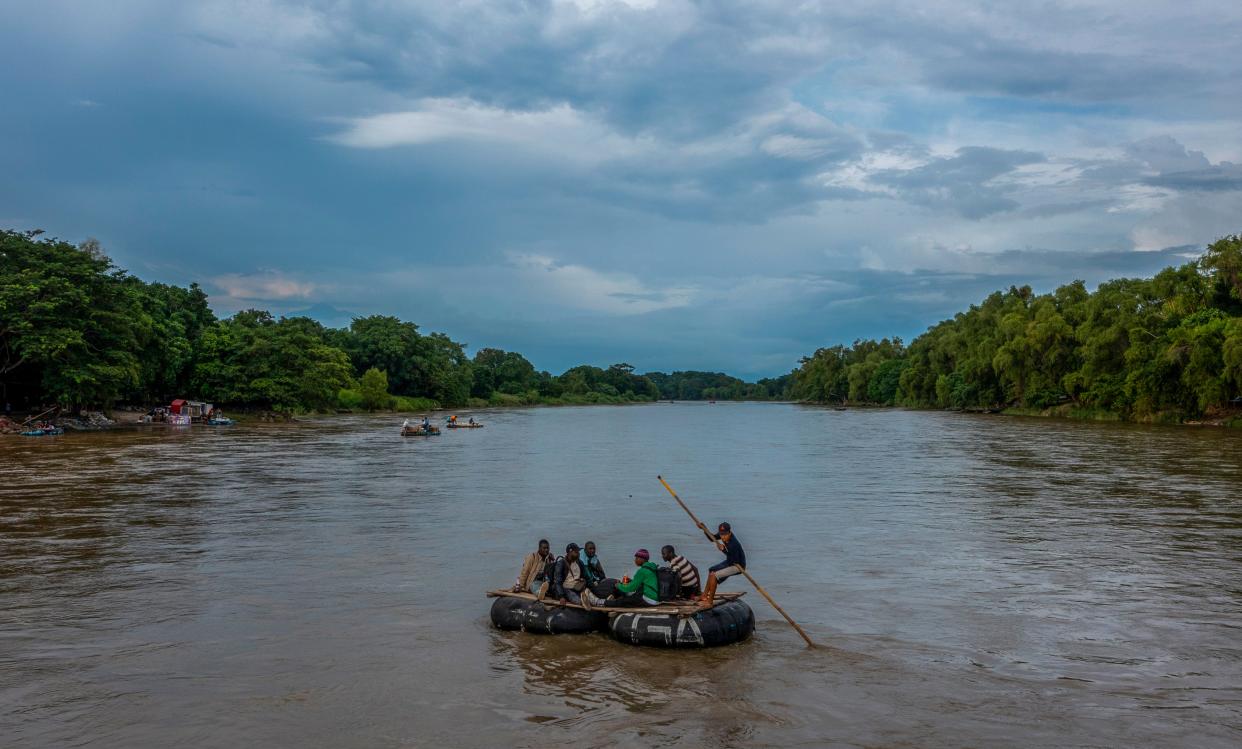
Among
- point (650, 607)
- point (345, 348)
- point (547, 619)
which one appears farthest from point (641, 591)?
point (345, 348)

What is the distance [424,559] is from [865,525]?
522 inches

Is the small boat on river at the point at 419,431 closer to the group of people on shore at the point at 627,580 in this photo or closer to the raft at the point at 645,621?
the group of people on shore at the point at 627,580

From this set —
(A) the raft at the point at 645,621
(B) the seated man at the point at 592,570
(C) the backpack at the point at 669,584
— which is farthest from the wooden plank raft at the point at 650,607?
(B) the seated man at the point at 592,570

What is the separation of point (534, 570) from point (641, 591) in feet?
6.82

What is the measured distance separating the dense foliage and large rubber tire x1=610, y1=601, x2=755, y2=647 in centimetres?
Result: 6432

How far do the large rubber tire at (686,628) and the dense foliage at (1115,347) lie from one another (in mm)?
64321

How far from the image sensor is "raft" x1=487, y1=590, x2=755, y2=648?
1309 cm

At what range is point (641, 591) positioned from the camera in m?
13.9

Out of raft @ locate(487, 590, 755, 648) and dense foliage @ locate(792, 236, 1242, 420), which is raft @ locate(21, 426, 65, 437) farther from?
dense foliage @ locate(792, 236, 1242, 420)

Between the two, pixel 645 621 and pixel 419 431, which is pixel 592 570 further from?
pixel 419 431

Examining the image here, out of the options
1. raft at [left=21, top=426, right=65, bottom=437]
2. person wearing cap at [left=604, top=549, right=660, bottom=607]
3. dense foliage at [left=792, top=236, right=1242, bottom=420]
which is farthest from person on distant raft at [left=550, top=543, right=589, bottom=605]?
dense foliage at [left=792, top=236, right=1242, bottom=420]

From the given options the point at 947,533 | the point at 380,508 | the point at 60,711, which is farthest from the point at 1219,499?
the point at 60,711

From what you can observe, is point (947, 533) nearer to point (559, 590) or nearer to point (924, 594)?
point (924, 594)

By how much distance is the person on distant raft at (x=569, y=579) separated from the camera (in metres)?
14.2
